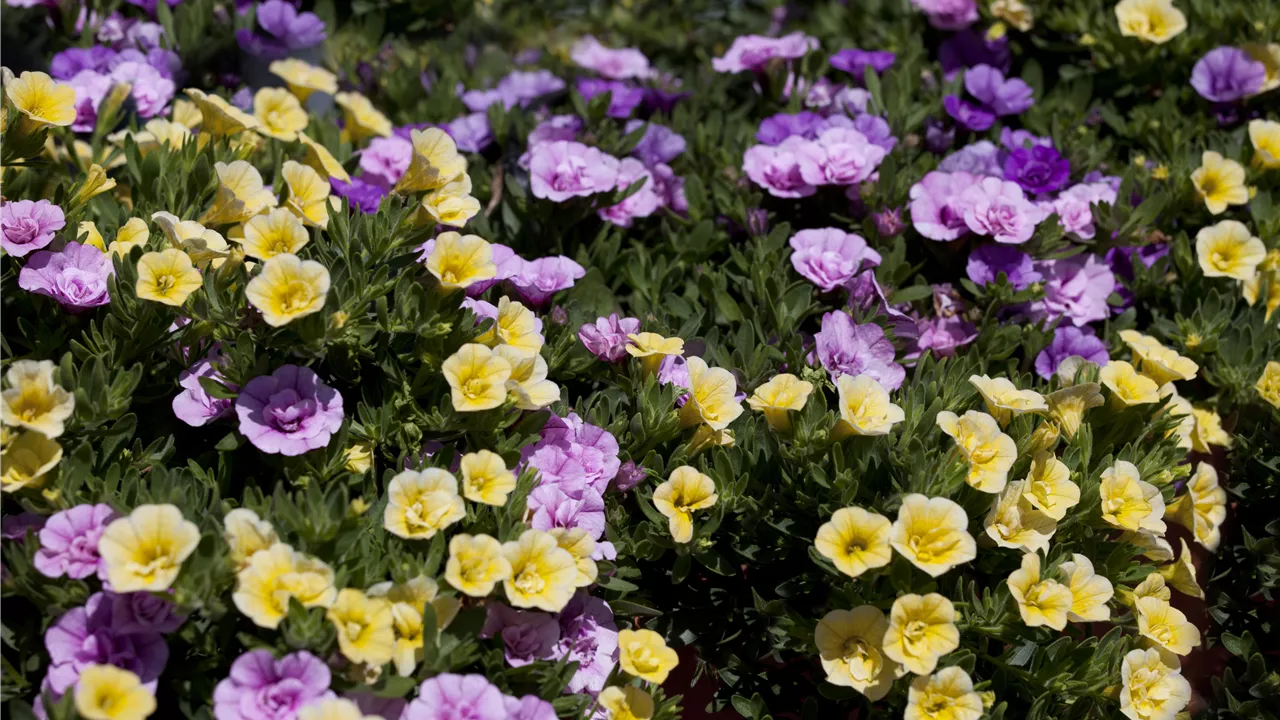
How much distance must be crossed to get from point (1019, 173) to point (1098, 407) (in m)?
0.77

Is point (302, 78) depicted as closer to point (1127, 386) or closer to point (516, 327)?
point (516, 327)

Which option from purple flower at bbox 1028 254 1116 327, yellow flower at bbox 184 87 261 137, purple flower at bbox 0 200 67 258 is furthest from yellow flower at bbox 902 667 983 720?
yellow flower at bbox 184 87 261 137

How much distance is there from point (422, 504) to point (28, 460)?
63 centimetres

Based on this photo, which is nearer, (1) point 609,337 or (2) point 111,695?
(2) point 111,695

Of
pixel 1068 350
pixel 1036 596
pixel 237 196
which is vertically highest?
pixel 237 196

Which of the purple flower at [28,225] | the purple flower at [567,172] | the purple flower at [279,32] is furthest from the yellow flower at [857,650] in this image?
the purple flower at [279,32]

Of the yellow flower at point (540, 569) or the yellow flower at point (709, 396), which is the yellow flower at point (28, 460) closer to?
the yellow flower at point (540, 569)

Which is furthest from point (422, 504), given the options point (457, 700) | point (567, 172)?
point (567, 172)

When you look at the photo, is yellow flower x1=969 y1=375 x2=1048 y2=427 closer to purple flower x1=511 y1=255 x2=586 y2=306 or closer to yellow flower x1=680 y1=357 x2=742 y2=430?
yellow flower x1=680 y1=357 x2=742 y2=430

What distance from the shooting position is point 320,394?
6.66 ft

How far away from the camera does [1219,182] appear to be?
2.95 metres

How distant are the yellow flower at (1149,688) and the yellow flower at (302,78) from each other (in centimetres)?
234

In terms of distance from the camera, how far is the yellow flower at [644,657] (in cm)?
195

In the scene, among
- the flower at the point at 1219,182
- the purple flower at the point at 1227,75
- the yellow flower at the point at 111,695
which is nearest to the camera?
the yellow flower at the point at 111,695
